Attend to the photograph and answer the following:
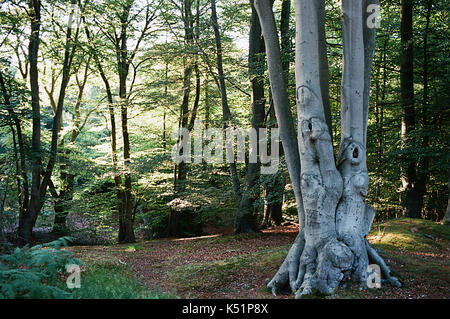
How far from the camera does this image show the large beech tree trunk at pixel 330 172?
15.4 ft

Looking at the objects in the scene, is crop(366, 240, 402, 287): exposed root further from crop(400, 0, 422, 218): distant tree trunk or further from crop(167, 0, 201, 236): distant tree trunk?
crop(167, 0, 201, 236): distant tree trunk

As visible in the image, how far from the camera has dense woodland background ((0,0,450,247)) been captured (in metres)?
10.2

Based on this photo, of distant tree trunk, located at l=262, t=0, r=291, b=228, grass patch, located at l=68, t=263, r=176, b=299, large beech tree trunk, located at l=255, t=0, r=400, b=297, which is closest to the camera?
grass patch, located at l=68, t=263, r=176, b=299

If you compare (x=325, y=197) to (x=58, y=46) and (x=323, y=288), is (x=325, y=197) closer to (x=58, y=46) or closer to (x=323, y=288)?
(x=323, y=288)

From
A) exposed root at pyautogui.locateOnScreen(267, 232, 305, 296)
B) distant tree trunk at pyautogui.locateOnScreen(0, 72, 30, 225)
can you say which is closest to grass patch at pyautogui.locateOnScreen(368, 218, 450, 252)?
exposed root at pyautogui.locateOnScreen(267, 232, 305, 296)

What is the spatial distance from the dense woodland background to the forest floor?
1.66m

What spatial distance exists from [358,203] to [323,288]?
1.27 meters

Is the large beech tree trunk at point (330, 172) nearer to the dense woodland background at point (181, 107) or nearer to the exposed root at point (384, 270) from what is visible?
the exposed root at point (384, 270)

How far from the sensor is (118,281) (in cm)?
559

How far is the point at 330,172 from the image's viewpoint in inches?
190

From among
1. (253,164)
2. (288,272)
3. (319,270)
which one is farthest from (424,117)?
(319,270)

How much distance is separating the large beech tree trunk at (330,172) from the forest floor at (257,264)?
1.24ft

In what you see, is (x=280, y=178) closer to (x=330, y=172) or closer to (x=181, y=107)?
(x=330, y=172)
